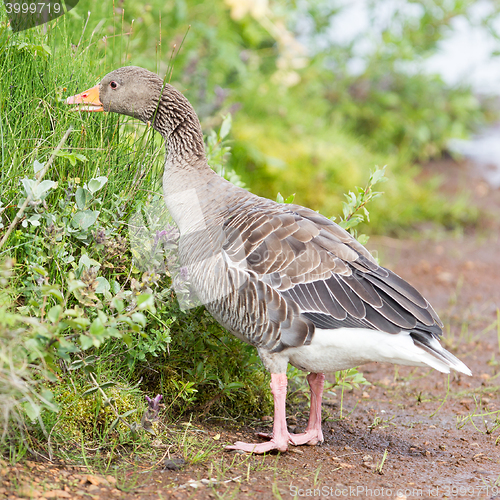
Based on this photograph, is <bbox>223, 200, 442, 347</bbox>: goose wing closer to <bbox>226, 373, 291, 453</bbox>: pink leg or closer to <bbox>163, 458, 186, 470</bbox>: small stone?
<bbox>226, 373, 291, 453</bbox>: pink leg

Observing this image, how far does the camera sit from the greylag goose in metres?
3.26

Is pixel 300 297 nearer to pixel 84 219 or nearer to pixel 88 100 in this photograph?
pixel 84 219

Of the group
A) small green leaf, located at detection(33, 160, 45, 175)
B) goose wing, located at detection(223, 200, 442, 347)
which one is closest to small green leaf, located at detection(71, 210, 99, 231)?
small green leaf, located at detection(33, 160, 45, 175)

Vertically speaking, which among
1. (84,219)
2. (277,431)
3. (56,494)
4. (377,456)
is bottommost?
(377,456)

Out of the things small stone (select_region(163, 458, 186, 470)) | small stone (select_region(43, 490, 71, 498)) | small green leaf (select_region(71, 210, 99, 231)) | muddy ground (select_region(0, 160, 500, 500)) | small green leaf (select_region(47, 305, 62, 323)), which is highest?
small green leaf (select_region(71, 210, 99, 231))

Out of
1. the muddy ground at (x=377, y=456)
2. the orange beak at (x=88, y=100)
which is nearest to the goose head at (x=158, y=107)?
the orange beak at (x=88, y=100)

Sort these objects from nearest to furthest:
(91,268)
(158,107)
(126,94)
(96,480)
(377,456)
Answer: (96,480)
(91,268)
(377,456)
(126,94)
(158,107)

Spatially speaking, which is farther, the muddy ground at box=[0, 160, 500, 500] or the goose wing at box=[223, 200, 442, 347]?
the goose wing at box=[223, 200, 442, 347]

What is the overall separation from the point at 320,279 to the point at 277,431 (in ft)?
2.99

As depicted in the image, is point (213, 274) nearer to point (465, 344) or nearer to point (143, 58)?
point (465, 344)

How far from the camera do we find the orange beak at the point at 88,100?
367 centimetres

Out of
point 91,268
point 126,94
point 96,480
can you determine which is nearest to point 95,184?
point 91,268

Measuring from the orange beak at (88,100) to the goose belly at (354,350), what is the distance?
1960 mm

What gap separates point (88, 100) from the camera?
3738 mm
